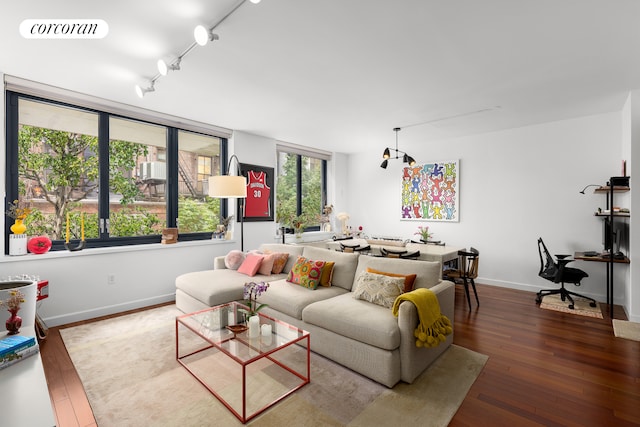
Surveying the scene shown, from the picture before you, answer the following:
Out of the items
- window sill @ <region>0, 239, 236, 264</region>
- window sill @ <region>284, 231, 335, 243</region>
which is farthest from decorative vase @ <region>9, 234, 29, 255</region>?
window sill @ <region>284, 231, 335, 243</region>

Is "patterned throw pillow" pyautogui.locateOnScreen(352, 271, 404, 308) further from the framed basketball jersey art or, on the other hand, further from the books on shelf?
the framed basketball jersey art

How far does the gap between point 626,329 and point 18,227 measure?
6.82m

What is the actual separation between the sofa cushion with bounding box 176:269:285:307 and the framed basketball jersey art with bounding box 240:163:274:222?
1609 millimetres

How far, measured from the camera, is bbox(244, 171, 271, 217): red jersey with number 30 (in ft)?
18.1

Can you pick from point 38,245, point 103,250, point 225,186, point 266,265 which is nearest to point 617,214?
point 266,265

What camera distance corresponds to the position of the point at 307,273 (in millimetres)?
3498

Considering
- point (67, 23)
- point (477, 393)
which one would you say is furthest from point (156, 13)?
point (477, 393)

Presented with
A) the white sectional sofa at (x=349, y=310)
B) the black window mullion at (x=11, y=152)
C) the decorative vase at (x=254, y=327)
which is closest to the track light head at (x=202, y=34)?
the decorative vase at (x=254, y=327)

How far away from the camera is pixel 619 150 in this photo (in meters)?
4.38

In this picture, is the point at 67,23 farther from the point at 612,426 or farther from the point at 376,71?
the point at 612,426

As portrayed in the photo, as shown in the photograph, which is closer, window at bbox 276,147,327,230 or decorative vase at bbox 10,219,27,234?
decorative vase at bbox 10,219,27,234

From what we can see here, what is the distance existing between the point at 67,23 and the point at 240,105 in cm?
198

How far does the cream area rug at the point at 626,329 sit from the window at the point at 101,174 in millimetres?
5560

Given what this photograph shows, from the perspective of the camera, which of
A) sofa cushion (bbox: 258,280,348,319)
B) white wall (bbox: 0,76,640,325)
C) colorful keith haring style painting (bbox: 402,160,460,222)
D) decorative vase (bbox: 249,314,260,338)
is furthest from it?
colorful keith haring style painting (bbox: 402,160,460,222)
